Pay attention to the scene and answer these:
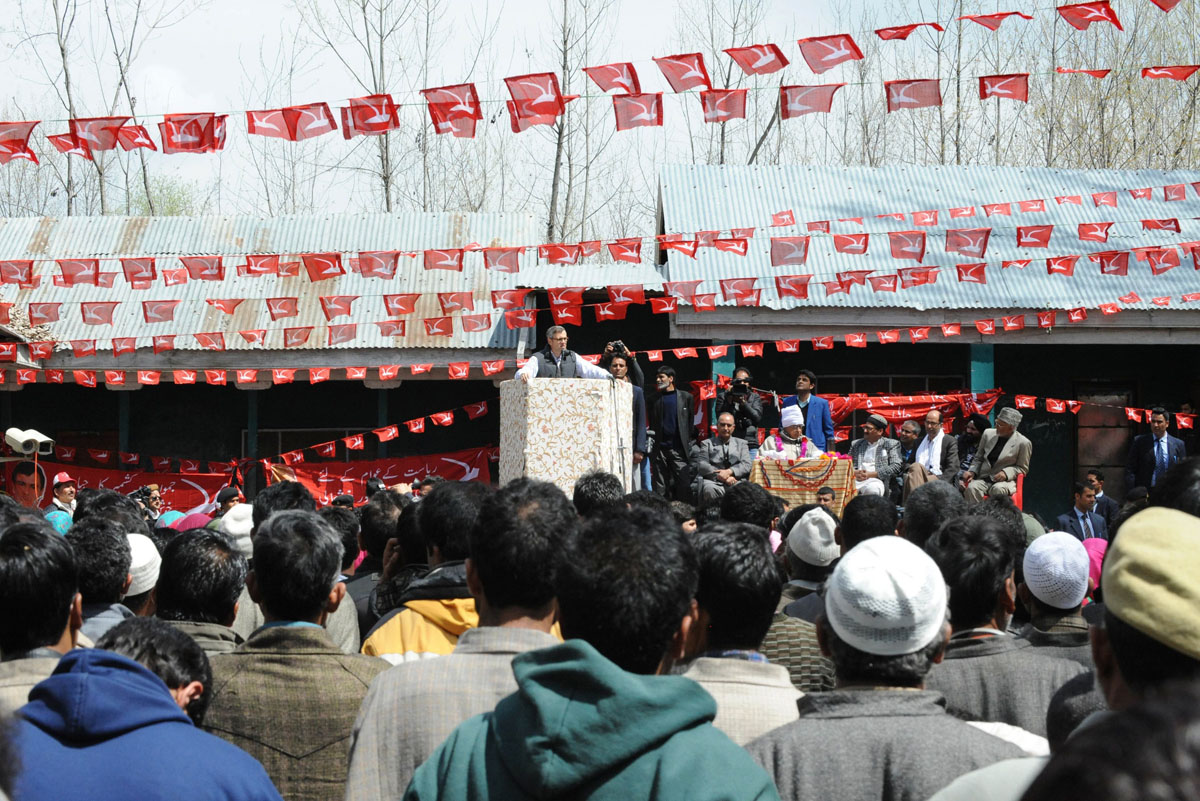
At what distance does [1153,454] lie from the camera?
13148mm

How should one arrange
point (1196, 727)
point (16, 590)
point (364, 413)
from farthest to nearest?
point (364, 413)
point (16, 590)
point (1196, 727)

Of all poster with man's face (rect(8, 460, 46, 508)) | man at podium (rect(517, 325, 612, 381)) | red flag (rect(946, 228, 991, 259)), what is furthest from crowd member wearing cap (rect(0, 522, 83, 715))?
red flag (rect(946, 228, 991, 259))

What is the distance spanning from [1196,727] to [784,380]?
15.7 metres

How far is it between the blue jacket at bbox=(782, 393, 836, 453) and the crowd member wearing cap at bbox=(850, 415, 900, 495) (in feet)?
0.97

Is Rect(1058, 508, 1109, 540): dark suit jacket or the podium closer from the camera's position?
the podium

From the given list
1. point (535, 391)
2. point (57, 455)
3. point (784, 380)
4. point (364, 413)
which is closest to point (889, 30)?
point (535, 391)

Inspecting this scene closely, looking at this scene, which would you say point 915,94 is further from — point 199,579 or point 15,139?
point 199,579

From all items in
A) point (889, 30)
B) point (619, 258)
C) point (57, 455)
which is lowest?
point (57, 455)

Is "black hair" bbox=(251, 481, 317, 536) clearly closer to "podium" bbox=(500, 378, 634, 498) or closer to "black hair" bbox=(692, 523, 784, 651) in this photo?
"black hair" bbox=(692, 523, 784, 651)

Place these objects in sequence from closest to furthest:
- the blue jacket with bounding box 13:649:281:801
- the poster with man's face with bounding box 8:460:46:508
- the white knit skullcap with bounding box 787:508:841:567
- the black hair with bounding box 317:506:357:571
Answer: the blue jacket with bounding box 13:649:281:801
the white knit skullcap with bounding box 787:508:841:567
the black hair with bounding box 317:506:357:571
the poster with man's face with bounding box 8:460:46:508

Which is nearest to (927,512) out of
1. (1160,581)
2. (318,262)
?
(1160,581)

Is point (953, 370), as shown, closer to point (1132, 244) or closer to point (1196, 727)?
point (1132, 244)

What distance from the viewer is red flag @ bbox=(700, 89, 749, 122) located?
35.0ft

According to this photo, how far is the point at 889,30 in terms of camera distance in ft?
31.7
